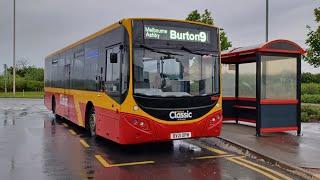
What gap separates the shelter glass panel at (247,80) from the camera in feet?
52.0

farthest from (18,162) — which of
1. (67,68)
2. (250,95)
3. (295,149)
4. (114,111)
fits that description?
(250,95)

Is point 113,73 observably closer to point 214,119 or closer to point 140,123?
point 140,123

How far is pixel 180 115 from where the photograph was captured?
1043 cm

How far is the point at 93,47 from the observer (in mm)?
13070

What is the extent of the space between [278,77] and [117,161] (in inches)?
253

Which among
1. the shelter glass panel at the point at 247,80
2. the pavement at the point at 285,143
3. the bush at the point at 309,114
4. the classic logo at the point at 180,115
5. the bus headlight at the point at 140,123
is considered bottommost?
the pavement at the point at 285,143

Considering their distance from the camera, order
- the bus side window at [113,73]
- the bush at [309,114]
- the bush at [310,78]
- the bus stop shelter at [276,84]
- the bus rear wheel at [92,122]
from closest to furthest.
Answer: the bus side window at [113,73] < the bus rear wheel at [92,122] < the bus stop shelter at [276,84] < the bush at [309,114] < the bush at [310,78]

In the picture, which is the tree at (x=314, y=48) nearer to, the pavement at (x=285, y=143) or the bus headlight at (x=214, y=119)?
the pavement at (x=285, y=143)

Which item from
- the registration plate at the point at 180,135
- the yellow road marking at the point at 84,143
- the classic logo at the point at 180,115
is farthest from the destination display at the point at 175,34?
the yellow road marking at the point at 84,143

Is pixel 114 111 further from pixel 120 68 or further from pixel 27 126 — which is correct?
pixel 27 126

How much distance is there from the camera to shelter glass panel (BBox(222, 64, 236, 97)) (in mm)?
16906

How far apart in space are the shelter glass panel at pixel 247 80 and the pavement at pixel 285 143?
1.20 m

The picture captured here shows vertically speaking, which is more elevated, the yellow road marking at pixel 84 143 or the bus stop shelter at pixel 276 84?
the bus stop shelter at pixel 276 84

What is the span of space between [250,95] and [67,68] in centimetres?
668
